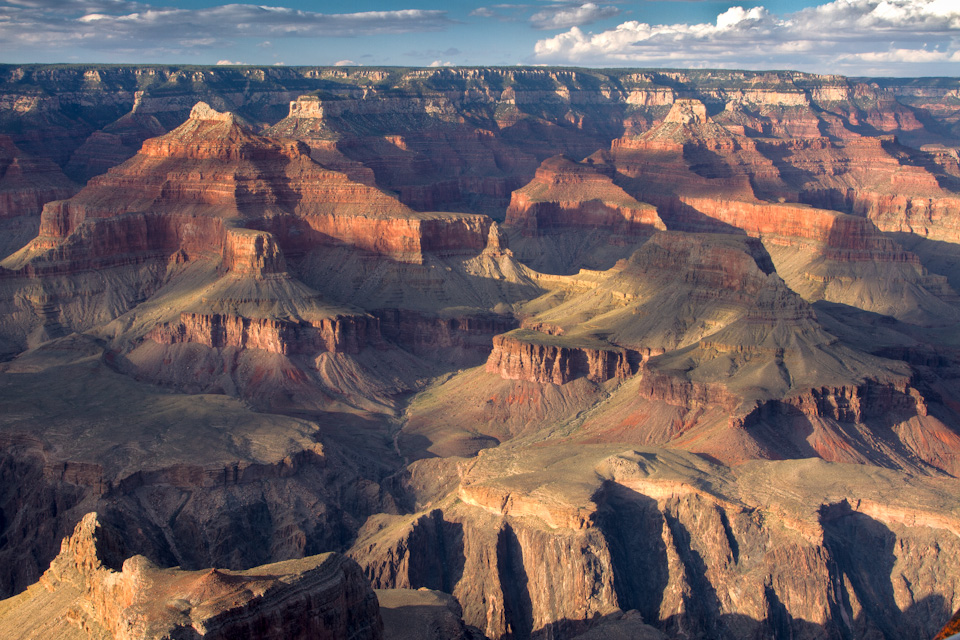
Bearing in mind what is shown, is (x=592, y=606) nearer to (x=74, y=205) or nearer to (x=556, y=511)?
(x=556, y=511)

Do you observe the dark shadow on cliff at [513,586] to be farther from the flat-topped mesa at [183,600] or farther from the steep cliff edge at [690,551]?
the flat-topped mesa at [183,600]

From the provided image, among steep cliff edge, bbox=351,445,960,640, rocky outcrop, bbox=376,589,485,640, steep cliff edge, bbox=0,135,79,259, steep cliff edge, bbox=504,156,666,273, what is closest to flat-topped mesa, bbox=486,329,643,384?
steep cliff edge, bbox=351,445,960,640

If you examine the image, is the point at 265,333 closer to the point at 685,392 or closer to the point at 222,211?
the point at 222,211

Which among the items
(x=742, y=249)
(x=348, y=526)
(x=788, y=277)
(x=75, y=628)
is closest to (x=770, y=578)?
(x=348, y=526)

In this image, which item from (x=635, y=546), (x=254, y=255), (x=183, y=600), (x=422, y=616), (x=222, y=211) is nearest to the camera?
(x=183, y=600)

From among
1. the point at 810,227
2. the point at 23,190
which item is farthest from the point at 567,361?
the point at 23,190

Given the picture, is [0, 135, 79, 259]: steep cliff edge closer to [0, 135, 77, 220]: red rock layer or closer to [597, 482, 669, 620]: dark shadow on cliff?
[0, 135, 77, 220]: red rock layer
